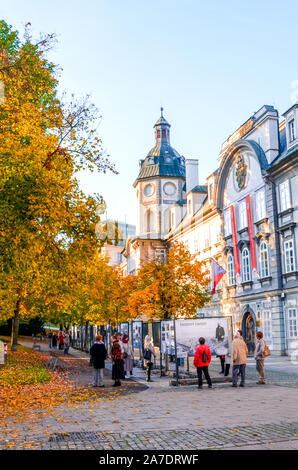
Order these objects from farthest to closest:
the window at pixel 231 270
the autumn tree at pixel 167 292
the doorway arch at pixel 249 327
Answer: the window at pixel 231 270 < the doorway arch at pixel 249 327 < the autumn tree at pixel 167 292

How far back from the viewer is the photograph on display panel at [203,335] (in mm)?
16984

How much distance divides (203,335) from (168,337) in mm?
1890

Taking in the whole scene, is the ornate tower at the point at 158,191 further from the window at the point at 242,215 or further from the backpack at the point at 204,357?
the backpack at the point at 204,357

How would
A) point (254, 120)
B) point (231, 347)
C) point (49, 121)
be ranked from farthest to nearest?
point (254, 120)
point (231, 347)
point (49, 121)

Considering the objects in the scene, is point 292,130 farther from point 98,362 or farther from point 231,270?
point 98,362

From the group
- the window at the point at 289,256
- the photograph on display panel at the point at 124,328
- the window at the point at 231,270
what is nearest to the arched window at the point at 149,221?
the window at the point at 231,270

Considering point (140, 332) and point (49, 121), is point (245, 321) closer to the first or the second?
point (140, 332)

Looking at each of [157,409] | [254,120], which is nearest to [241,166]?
[254,120]

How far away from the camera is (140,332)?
2267 cm

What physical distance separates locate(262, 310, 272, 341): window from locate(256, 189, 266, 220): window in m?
6.14

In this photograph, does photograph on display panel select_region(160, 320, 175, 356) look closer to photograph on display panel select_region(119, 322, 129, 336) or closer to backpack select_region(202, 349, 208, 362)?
backpack select_region(202, 349, 208, 362)

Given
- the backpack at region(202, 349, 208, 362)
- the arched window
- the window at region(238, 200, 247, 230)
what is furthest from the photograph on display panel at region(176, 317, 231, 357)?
the arched window

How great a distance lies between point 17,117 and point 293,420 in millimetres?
10692

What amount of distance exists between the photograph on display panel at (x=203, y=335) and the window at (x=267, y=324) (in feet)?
45.0
